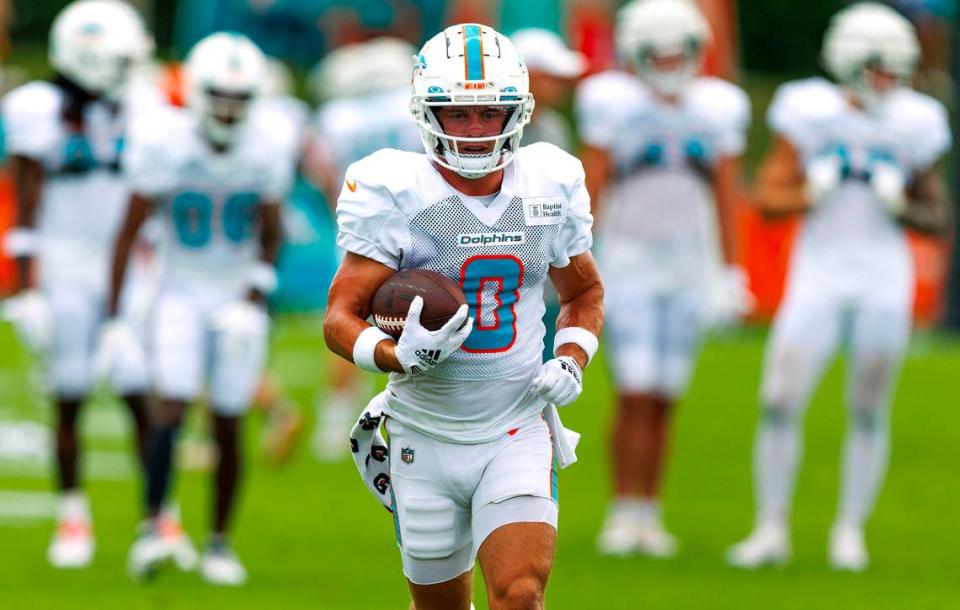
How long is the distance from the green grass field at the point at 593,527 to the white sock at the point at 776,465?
252 mm

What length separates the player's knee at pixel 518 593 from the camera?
16.9ft

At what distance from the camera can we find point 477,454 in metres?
5.43

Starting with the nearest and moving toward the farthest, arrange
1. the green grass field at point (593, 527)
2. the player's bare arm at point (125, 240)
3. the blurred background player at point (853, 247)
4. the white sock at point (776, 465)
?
the green grass field at point (593, 527), the player's bare arm at point (125, 240), the blurred background player at point (853, 247), the white sock at point (776, 465)

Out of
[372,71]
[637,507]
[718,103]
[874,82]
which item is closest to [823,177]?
[874,82]

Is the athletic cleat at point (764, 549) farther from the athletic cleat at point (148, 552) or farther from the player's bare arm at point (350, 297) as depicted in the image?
the player's bare arm at point (350, 297)

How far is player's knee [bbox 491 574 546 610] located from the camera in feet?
16.9

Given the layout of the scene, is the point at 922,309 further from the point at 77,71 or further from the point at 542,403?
the point at 542,403

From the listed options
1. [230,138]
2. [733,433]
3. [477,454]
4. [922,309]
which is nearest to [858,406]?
[230,138]

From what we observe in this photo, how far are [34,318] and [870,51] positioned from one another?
3646 mm

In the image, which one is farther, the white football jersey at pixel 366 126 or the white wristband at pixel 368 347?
the white football jersey at pixel 366 126

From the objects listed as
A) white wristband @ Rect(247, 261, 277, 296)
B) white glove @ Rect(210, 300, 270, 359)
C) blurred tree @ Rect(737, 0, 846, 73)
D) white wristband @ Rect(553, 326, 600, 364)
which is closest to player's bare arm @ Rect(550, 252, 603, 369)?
white wristband @ Rect(553, 326, 600, 364)

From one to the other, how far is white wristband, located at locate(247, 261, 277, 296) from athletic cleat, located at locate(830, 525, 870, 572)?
263 cm

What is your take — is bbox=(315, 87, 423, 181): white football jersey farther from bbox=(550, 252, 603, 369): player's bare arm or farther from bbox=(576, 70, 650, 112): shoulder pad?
bbox=(550, 252, 603, 369): player's bare arm

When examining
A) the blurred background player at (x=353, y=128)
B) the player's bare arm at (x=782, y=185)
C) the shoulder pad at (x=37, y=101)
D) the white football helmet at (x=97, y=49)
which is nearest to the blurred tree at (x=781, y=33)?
the blurred background player at (x=353, y=128)
